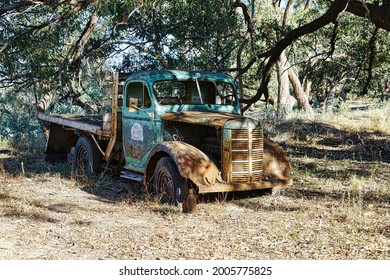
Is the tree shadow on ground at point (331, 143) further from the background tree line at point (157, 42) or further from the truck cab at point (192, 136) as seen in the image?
the truck cab at point (192, 136)

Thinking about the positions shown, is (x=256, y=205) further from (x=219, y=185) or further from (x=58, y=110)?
(x=58, y=110)

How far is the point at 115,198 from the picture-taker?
7.73 metres

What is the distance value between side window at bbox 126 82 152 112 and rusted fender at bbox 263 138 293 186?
194cm

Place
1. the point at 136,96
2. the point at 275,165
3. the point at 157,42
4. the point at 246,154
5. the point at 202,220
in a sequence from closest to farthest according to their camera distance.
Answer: the point at 202,220 → the point at 246,154 → the point at 275,165 → the point at 136,96 → the point at 157,42

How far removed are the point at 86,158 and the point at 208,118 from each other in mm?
3558

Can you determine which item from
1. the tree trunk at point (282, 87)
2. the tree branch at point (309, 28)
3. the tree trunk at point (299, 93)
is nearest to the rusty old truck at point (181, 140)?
the tree branch at point (309, 28)

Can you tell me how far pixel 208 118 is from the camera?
23.5ft

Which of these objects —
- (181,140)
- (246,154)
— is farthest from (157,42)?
(246,154)

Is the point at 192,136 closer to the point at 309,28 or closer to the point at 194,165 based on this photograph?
the point at 194,165

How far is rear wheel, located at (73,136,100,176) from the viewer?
374 inches

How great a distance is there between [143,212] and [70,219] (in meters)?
0.89

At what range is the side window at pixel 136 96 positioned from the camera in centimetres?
807

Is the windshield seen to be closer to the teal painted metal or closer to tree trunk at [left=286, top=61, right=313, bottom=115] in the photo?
the teal painted metal

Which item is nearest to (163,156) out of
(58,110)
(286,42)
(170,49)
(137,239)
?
(137,239)
